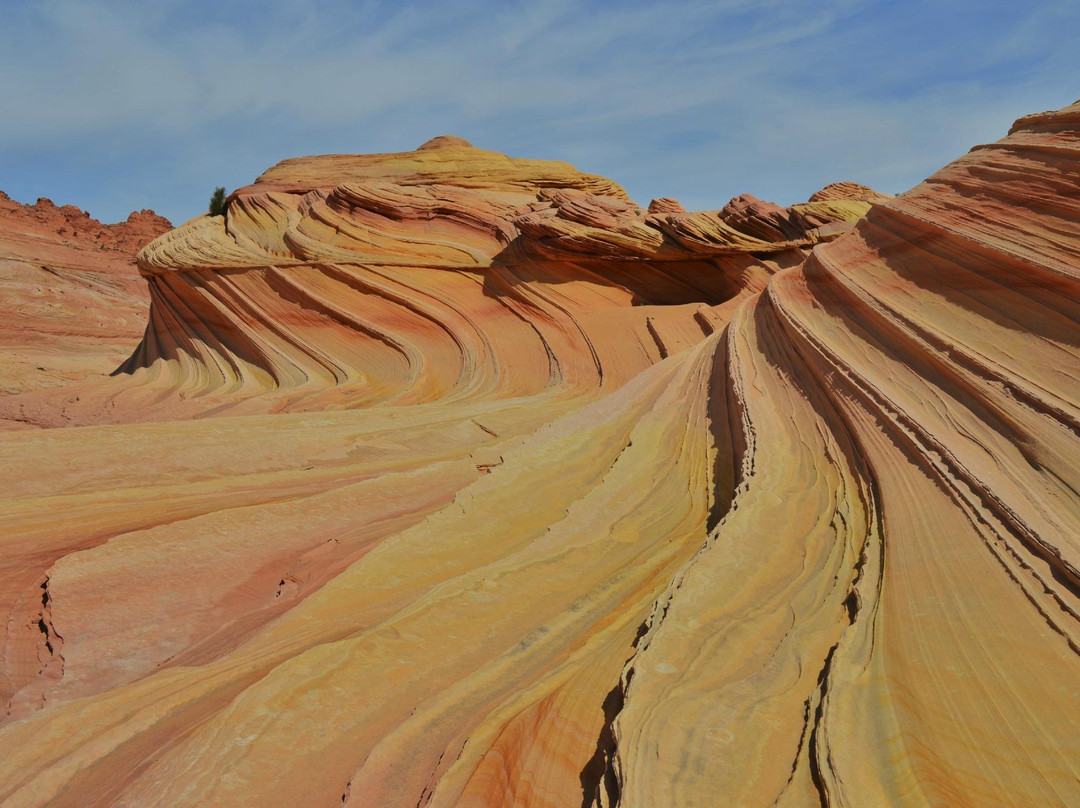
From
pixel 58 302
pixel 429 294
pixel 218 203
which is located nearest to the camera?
pixel 429 294

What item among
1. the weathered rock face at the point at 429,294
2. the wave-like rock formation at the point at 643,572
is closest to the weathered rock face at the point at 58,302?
the weathered rock face at the point at 429,294

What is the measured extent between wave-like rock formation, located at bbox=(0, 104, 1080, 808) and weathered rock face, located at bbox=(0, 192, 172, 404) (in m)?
14.9

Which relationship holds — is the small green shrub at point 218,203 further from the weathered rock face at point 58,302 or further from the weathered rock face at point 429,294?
the weathered rock face at point 58,302

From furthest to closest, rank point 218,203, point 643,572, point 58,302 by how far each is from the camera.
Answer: point 58,302, point 218,203, point 643,572

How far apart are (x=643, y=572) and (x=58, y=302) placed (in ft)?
95.1

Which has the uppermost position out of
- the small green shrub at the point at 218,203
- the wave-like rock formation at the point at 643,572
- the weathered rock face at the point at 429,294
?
the small green shrub at the point at 218,203

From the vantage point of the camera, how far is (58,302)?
26.6m

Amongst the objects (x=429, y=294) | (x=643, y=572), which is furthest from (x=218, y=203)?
(x=643, y=572)

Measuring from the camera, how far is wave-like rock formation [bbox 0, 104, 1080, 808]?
2480mm

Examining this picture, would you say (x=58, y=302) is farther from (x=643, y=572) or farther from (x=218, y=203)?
(x=643, y=572)

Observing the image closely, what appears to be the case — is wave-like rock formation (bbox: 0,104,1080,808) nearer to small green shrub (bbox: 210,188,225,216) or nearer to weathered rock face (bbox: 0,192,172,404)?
small green shrub (bbox: 210,188,225,216)

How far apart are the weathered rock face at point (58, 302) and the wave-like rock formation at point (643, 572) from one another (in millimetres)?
14885

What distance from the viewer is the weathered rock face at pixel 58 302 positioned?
20.5 meters

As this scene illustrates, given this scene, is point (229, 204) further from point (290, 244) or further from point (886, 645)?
point (886, 645)
